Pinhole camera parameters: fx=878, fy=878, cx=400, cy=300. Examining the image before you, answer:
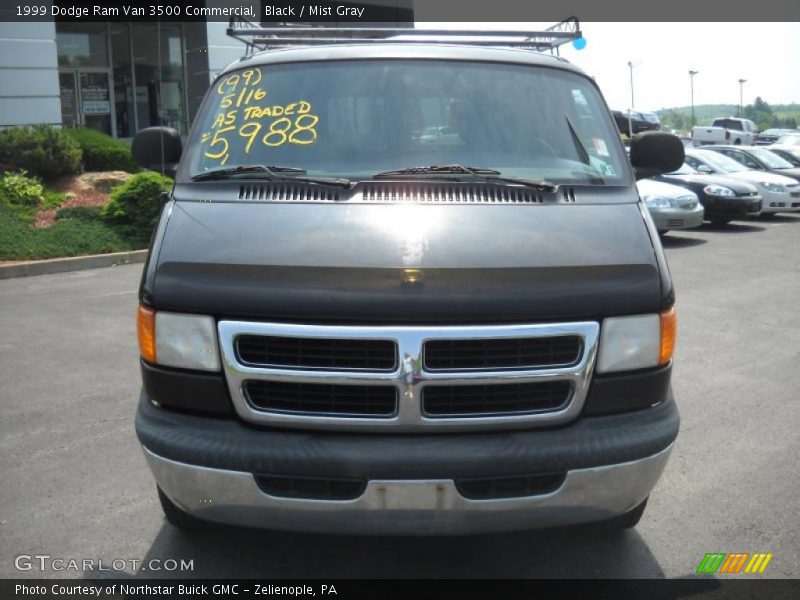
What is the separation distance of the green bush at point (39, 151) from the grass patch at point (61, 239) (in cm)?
209

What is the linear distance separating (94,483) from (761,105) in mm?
144059

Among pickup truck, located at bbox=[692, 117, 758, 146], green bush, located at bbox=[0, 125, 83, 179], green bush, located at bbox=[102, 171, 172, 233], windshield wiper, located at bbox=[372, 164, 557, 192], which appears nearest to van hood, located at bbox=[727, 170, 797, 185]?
green bush, located at bbox=[102, 171, 172, 233]

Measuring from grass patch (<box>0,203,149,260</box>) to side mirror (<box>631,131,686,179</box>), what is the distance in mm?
9384

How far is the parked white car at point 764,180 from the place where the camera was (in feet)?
61.1

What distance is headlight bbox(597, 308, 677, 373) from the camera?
3174mm

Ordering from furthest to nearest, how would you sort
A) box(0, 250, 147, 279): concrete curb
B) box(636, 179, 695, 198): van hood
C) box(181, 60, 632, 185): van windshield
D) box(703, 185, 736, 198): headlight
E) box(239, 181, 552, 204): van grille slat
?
box(703, 185, 736, 198): headlight → box(636, 179, 695, 198): van hood → box(0, 250, 147, 279): concrete curb → box(181, 60, 632, 185): van windshield → box(239, 181, 552, 204): van grille slat

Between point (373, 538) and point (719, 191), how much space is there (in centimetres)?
1503

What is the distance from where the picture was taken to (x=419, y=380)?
3.01 metres

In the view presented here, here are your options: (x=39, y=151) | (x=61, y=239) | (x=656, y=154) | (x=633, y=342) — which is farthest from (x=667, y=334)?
(x=39, y=151)

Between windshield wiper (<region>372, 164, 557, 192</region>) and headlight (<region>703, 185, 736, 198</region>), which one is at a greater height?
windshield wiper (<region>372, 164, 557, 192</region>)

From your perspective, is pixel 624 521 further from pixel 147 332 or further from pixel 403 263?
pixel 147 332

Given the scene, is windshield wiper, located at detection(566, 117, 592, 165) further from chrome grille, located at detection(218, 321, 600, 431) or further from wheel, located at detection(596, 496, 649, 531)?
wheel, located at detection(596, 496, 649, 531)

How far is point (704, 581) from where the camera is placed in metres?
3.60

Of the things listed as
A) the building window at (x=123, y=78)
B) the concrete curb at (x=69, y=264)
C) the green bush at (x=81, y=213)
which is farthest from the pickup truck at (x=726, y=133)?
the concrete curb at (x=69, y=264)
